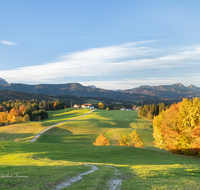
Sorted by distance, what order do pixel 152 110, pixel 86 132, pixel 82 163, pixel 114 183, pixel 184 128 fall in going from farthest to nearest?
pixel 152 110, pixel 86 132, pixel 184 128, pixel 82 163, pixel 114 183

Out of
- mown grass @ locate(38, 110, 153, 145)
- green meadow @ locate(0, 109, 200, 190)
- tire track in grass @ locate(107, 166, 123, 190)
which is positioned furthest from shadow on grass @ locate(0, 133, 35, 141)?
tire track in grass @ locate(107, 166, 123, 190)

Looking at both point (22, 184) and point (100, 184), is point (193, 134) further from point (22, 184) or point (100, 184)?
point (22, 184)

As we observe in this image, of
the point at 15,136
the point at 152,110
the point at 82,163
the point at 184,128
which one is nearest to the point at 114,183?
the point at 82,163

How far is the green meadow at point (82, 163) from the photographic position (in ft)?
42.4

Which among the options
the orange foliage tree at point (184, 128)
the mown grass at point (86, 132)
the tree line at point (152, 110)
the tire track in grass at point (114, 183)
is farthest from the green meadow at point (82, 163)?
the tree line at point (152, 110)

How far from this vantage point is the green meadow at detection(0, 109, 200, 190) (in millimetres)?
12909

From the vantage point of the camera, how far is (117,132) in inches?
3307

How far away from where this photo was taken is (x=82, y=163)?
76.7 feet

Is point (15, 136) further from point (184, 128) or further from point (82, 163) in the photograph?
point (184, 128)

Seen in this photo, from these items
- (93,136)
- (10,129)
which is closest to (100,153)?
(93,136)

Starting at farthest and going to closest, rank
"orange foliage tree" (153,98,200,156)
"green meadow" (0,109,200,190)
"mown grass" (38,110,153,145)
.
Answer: "mown grass" (38,110,153,145)
"orange foliage tree" (153,98,200,156)
"green meadow" (0,109,200,190)

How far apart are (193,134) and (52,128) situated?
72228 mm

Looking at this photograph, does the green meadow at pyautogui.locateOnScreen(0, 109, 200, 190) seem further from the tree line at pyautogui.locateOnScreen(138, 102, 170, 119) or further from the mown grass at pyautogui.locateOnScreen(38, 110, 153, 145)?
the tree line at pyautogui.locateOnScreen(138, 102, 170, 119)

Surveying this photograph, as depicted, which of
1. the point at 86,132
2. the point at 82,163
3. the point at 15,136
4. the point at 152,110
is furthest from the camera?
the point at 152,110
